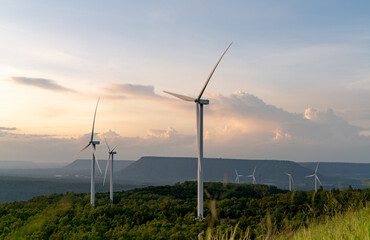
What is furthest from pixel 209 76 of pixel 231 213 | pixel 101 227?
pixel 101 227

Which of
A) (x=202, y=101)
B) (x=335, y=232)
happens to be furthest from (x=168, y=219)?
(x=335, y=232)

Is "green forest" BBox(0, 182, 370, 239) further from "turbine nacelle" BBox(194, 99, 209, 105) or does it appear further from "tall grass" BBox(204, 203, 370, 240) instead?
"turbine nacelle" BBox(194, 99, 209, 105)

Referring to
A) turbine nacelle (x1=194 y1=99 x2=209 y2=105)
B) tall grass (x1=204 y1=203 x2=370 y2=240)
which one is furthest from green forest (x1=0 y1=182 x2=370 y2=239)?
turbine nacelle (x1=194 y1=99 x2=209 y2=105)

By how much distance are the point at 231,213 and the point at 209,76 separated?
1131 centimetres

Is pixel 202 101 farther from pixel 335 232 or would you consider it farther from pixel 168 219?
pixel 335 232

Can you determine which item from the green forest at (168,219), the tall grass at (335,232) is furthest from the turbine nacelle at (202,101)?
the tall grass at (335,232)

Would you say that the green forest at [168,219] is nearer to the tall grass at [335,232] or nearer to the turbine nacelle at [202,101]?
the tall grass at [335,232]

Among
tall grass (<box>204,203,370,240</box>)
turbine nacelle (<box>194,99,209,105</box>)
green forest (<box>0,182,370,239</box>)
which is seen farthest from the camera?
turbine nacelle (<box>194,99,209,105</box>)

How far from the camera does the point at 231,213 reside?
34.0 meters

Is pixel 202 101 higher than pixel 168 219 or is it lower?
higher

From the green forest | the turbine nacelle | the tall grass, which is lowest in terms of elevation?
the green forest

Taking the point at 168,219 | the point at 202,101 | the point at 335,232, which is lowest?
the point at 168,219

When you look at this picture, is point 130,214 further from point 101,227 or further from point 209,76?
point 209,76

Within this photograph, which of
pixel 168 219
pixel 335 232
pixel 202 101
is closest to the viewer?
pixel 335 232
